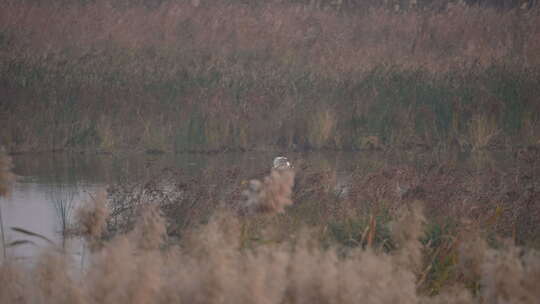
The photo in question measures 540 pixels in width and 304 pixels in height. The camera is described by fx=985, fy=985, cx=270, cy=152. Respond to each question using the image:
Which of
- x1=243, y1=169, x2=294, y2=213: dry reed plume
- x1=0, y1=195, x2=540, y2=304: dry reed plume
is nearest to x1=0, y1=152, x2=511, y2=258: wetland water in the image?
x1=0, y1=195, x2=540, y2=304: dry reed plume

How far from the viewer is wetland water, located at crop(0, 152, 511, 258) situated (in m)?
9.33

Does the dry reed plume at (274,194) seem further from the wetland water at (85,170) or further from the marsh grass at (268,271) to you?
the wetland water at (85,170)

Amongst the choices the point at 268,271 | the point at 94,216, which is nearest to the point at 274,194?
the point at 268,271

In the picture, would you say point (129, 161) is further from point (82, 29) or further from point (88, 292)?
point (88, 292)

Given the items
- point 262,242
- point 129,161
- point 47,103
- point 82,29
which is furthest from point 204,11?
point 262,242

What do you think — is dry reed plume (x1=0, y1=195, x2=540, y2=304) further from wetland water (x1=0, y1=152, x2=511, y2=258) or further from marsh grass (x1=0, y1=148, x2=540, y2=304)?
wetland water (x1=0, y1=152, x2=511, y2=258)

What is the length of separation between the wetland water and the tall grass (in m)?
0.73

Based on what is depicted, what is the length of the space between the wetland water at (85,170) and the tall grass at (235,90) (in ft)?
2.39

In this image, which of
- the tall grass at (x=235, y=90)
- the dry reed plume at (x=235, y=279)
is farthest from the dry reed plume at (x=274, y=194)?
the tall grass at (x=235, y=90)

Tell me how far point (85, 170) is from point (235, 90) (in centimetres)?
382

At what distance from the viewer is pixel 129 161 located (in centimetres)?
1341

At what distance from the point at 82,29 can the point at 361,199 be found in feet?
39.7

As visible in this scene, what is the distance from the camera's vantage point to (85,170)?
12.8 m

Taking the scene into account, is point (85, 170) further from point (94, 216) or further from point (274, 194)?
point (274, 194)
